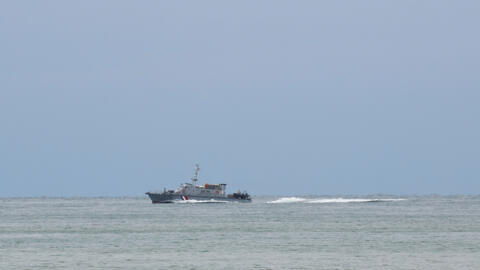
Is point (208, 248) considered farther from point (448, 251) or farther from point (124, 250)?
Answer: point (448, 251)

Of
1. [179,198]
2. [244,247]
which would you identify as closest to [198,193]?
[179,198]

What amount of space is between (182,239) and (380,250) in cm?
1952

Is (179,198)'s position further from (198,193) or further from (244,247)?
(244,247)

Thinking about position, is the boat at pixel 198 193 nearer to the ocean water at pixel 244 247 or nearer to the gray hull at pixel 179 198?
the gray hull at pixel 179 198

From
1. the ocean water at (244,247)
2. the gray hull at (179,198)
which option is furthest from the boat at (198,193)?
the ocean water at (244,247)

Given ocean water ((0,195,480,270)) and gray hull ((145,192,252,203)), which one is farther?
gray hull ((145,192,252,203))

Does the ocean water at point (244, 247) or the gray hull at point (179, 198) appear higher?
the gray hull at point (179, 198)

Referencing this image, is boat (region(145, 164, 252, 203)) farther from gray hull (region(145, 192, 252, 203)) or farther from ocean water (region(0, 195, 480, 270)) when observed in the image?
ocean water (region(0, 195, 480, 270))

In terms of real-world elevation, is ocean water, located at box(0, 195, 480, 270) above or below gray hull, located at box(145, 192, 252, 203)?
below

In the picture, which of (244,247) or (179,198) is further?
(179,198)

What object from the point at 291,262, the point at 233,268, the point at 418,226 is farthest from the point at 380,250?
the point at 418,226

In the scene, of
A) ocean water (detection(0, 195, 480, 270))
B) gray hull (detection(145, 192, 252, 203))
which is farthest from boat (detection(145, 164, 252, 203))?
ocean water (detection(0, 195, 480, 270))

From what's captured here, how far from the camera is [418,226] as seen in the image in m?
88.8

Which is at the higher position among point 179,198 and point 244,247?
point 179,198
